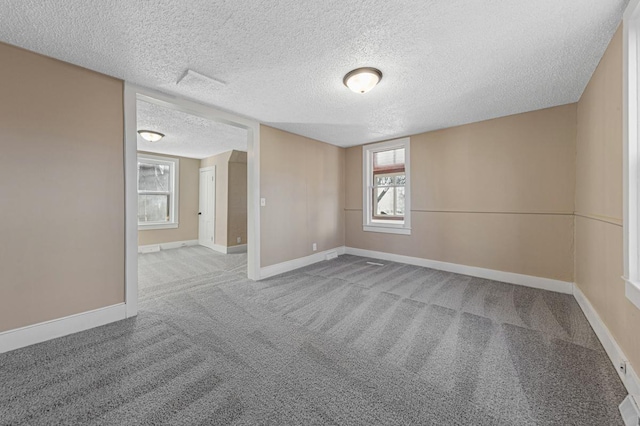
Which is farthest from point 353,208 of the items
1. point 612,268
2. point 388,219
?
point 612,268

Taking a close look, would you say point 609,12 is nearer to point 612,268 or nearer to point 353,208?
point 612,268

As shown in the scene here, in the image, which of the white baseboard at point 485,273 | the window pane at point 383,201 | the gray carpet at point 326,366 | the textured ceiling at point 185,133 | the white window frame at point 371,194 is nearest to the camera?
the gray carpet at point 326,366

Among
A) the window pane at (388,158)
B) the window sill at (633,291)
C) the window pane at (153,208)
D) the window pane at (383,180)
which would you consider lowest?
the window sill at (633,291)

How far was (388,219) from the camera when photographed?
5.27 m

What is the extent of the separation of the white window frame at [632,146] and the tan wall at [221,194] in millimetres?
6019

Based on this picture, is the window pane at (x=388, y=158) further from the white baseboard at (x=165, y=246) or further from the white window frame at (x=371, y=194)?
the white baseboard at (x=165, y=246)

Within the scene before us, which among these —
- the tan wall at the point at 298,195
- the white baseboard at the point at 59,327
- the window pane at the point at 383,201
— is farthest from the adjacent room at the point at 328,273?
the window pane at the point at 383,201

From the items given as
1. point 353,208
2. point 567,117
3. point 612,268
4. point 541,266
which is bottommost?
point 541,266

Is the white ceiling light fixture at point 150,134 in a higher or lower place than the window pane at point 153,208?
higher

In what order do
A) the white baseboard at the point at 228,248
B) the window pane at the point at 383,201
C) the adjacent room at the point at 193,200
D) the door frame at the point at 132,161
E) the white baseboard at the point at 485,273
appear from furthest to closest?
the white baseboard at the point at 228,248 < the window pane at the point at 383,201 < the adjacent room at the point at 193,200 < the white baseboard at the point at 485,273 < the door frame at the point at 132,161

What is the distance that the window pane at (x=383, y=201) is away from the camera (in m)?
5.19

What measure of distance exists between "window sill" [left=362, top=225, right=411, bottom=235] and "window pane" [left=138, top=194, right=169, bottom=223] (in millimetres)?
5196

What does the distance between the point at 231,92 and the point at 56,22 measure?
1.37m

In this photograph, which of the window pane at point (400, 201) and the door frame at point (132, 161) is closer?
the door frame at point (132, 161)
